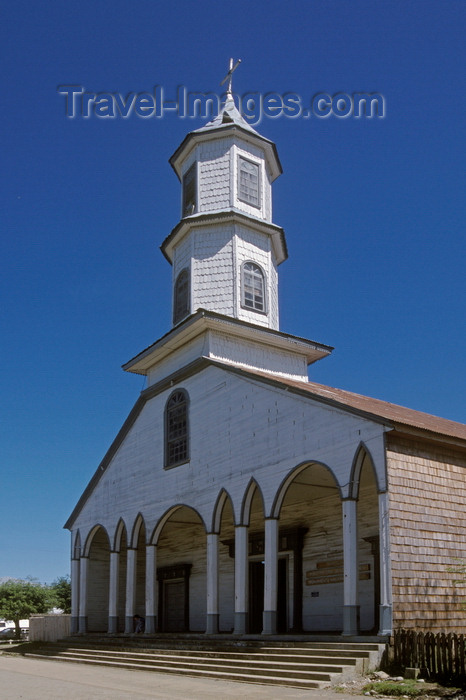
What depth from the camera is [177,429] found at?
25469 mm

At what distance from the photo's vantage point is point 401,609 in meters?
16.1

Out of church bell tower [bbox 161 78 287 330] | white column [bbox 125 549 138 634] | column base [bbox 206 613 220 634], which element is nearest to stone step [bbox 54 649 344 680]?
column base [bbox 206 613 220 634]

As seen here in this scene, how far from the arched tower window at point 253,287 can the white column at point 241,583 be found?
816 cm

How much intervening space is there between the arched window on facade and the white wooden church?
6cm

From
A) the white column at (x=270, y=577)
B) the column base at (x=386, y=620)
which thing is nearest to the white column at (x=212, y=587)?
the white column at (x=270, y=577)

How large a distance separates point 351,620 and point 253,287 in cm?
1292

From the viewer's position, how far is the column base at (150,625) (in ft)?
80.4

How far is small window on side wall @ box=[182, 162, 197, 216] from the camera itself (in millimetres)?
28125

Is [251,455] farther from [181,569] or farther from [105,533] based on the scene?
[105,533]

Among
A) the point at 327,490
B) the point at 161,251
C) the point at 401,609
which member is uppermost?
the point at 161,251

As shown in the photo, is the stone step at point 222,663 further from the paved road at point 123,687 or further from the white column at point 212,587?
the white column at point 212,587

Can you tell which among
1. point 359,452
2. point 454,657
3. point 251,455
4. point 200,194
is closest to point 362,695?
point 454,657

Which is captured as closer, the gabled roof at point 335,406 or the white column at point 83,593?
the gabled roof at point 335,406

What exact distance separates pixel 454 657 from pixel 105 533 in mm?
18969
